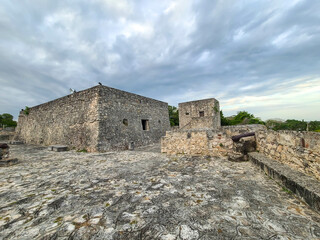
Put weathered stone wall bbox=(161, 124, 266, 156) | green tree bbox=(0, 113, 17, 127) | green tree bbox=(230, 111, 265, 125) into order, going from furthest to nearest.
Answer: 1. green tree bbox=(0, 113, 17, 127)
2. green tree bbox=(230, 111, 265, 125)
3. weathered stone wall bbox=(161, 124, 266, 156)

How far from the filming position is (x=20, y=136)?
1622 cm

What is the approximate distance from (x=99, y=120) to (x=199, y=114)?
12.0 metres

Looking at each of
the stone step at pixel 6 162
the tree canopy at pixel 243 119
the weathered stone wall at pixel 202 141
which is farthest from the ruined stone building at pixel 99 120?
the tree canopy at pixel 243 119

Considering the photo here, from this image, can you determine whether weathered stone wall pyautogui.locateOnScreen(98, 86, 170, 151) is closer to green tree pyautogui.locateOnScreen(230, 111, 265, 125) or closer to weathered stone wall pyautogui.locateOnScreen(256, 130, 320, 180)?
weathered stone wall pyautogui.locateOnScreen(256, 130, 320, 180)

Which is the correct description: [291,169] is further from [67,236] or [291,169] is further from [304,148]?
[67,236]

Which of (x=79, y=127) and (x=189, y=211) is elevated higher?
(x=79, y=127)

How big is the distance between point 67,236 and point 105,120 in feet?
25.3

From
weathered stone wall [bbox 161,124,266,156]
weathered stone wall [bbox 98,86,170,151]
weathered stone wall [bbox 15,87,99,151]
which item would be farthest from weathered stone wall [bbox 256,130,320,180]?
weathered stone wall [bbox 15,87,99,151]

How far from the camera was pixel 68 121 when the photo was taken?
10312 millimetres

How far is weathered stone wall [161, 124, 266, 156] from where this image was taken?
17.9ft

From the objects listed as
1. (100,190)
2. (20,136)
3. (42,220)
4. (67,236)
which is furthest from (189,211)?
(20,136)

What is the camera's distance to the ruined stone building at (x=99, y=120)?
28.6 feet

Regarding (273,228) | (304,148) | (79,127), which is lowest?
(273,228)

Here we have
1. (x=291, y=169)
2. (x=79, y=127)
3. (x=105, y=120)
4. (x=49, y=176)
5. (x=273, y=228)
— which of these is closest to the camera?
(x=273, y=228)
